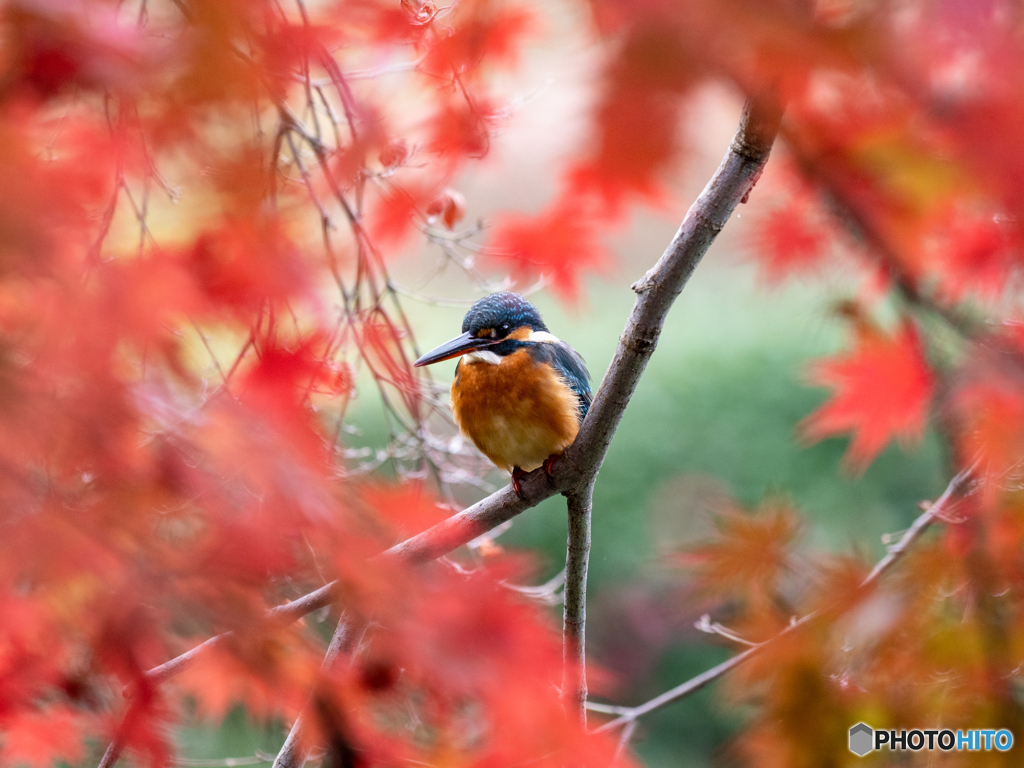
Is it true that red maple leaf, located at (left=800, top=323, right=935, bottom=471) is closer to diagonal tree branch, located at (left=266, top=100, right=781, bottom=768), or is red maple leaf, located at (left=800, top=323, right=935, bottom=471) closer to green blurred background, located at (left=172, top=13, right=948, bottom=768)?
diagonal tree branch, located at (left=266, top=100, right=781, bottom=768)

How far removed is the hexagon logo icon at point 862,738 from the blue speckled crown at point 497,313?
3.46 ft

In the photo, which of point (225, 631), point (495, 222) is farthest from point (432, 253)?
point (225, 631)

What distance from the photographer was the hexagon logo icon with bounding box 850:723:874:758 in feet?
2.26

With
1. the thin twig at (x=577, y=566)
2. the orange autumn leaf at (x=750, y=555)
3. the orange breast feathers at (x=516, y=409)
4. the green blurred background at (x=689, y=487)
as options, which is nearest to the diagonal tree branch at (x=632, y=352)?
the thin twig at (x=577, y=566)

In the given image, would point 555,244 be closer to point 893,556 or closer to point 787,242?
point 787,242

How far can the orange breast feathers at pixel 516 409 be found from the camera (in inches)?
59.3

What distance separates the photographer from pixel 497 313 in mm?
1612

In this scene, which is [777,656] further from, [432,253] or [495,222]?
[432,253]

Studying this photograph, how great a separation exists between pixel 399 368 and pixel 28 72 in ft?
2.37

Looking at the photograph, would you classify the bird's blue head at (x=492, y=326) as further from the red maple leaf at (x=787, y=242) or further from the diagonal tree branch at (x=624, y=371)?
the red maple leaf at (x=787, y=242)

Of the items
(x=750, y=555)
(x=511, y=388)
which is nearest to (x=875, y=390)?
(x=750, y=555)

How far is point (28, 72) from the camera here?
22.5 inches

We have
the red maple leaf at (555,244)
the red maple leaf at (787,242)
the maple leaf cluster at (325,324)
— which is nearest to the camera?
the maple leaf cluster at (325,324)

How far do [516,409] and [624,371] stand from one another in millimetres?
396
